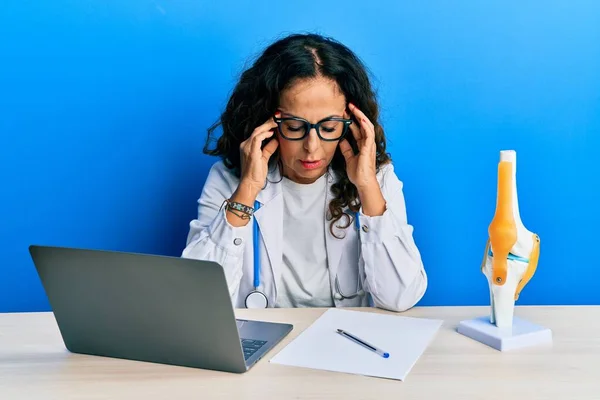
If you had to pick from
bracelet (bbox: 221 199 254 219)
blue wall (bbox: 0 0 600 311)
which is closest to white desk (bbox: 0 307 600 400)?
bracelet (bbox: 221 199 254 219)

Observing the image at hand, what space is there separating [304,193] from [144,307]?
973 mm

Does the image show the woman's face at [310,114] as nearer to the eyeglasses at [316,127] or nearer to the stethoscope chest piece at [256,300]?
the eyeglasses at [316,127]

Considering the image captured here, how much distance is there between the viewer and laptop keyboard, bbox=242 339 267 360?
129 centimetres

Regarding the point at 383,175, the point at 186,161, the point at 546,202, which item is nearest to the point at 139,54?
the point at 186,161

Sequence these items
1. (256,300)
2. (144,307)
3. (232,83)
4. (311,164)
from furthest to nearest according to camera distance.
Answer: (232,83) → (311,164) → (256,300) → (144,307)

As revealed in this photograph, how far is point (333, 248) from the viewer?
203 centimetres

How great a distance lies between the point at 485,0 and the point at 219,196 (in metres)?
1.12

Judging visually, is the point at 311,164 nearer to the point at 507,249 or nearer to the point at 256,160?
the point at 256,160

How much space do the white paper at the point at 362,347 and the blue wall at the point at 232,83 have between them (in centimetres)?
93

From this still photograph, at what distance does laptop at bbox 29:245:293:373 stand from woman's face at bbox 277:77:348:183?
0.71 meters

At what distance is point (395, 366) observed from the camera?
123 cm

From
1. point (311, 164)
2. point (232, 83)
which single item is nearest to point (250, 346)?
point (311, 164)

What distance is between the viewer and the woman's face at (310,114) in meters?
1.86

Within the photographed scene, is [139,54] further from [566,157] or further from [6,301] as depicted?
[566,157]
